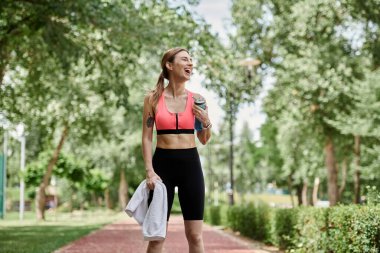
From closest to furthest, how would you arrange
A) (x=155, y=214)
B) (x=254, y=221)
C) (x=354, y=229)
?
(x=155, y=214), (x=354, y=229), (x=254, y=221)

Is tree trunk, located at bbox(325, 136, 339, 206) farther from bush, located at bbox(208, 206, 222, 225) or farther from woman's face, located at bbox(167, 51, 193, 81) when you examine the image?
woman's face, located at bbox(167, 51, 193, 81)

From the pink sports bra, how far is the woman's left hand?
0.04 m

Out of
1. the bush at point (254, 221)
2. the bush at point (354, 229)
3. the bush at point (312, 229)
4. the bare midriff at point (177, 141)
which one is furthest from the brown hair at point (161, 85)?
the bush at point (254, 221)

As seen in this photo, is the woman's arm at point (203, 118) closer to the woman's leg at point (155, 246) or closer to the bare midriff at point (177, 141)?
the bare midriff at point (177, 141)

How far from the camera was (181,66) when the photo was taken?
4.90 metres

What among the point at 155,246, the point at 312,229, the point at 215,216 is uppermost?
the point at 155,246

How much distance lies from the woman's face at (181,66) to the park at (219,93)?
4.21m

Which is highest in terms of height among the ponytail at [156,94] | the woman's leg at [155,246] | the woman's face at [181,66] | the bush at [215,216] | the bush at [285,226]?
the woman's face at [181,66]

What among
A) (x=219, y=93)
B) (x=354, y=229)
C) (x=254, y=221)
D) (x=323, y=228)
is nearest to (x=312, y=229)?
(x=323, y=228)

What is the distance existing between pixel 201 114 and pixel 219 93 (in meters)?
10.7

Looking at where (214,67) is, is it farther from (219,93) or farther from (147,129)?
(147,129)

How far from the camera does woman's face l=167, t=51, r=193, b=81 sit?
16.1ft

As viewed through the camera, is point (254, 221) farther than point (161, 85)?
Yes

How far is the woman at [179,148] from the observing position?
15.7 feet
